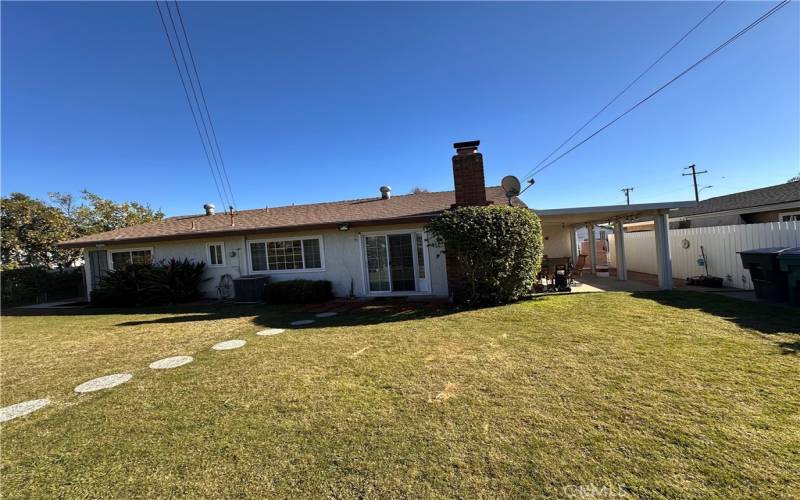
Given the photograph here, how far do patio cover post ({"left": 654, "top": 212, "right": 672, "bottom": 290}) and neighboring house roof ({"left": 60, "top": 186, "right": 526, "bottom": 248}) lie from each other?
13.2 feet

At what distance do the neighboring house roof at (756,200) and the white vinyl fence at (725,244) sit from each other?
15.4 feet

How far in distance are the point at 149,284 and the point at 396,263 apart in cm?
919

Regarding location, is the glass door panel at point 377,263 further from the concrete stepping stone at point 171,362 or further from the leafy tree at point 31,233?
the leafy tree at point 31,233

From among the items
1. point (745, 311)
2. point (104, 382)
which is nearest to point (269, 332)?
point (104, 382)

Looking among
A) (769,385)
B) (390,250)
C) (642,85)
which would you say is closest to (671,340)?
(769,385)

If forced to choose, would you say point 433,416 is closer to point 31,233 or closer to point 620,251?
point 620,251

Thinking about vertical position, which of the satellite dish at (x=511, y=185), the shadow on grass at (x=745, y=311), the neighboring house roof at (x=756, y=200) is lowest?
the shadow on grass at (x=745, y=311)

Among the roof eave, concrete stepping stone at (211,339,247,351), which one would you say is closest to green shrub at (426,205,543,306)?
the roof eave

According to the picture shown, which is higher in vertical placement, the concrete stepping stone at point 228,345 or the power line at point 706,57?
the power line at point 706,57

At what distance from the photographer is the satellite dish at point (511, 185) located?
415 inches

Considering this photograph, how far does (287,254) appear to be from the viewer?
12.0 meters

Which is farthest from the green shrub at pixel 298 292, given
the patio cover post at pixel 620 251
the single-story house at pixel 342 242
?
the patio cover post at pixel 620 251

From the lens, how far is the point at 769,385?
10.9 feet

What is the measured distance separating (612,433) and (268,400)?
326cm
